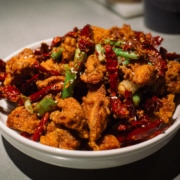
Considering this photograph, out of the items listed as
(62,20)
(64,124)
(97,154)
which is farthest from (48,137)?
(62,20)

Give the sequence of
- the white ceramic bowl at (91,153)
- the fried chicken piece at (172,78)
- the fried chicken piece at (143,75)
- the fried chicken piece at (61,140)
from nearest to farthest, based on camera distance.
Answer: the white ceramic bowl at (91,153), the fried chicken piece at (61,140), the fried chicken piece at (143,75), the fried chicken piece at (172,78)

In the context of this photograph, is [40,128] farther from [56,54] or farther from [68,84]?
[56,54]

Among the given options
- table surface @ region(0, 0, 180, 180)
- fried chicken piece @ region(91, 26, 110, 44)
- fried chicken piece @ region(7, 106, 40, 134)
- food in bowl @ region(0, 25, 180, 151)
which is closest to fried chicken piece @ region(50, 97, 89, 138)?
food in bowl @ region(0, 25, 180, 151)

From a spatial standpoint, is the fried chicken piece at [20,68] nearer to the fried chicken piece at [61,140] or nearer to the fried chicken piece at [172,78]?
the fried chicken piece at [61,140]

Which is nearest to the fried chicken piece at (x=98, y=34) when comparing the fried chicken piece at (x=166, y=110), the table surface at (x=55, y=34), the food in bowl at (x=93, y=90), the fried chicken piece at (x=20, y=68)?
the food in bowl at (x=93, y=90)

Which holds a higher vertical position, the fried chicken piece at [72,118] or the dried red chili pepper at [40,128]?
the fried chicken piece at [72,118]

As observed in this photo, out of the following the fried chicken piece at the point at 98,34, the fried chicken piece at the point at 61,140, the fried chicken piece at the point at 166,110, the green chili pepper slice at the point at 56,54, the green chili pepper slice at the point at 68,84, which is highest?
the fried chicken piece at the point at 98,34

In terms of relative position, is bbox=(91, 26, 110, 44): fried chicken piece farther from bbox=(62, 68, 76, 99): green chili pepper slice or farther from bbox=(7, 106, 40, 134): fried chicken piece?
bbox=(7, 106, 40, 134): fried chicken piece

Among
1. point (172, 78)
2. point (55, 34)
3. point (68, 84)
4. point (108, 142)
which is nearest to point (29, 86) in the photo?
point (68, 84)

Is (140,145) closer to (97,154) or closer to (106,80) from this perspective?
(97,154)
